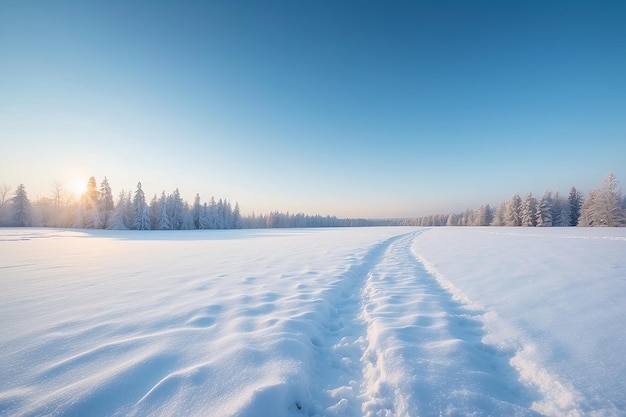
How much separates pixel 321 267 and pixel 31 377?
6940 mm

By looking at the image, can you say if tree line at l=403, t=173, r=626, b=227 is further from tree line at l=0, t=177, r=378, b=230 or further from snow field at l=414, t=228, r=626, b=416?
tree line at l=0, t=177, r=378, b=230

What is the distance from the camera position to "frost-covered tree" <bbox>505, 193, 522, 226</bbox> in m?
51.8

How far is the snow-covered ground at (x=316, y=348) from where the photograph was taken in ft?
7.02

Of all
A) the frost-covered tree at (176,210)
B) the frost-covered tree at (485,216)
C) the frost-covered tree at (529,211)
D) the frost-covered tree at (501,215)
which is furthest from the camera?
the frost-covered tree at (485,216)

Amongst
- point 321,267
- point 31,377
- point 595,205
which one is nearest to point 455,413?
point 31,377

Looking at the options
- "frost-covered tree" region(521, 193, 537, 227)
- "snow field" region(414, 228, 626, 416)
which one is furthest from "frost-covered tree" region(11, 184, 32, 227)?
"frost-covered tree" region(521, 193, 537, 227)

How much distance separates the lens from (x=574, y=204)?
50.3 m

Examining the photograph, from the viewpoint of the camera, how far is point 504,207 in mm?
58094

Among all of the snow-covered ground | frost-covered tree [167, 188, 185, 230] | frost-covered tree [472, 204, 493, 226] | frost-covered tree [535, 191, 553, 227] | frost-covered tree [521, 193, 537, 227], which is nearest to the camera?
the snow-covered ground

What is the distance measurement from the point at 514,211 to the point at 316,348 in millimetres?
68006

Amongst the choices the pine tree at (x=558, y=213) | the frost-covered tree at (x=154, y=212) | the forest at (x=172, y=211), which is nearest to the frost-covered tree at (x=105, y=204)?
the forest at (x=172, y=211)

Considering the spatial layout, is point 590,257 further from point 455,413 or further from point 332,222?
point 332,222

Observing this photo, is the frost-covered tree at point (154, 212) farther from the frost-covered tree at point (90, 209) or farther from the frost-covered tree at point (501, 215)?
the frost-covered tree at point (501, 215)

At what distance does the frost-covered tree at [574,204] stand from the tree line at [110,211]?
81.8 metres
